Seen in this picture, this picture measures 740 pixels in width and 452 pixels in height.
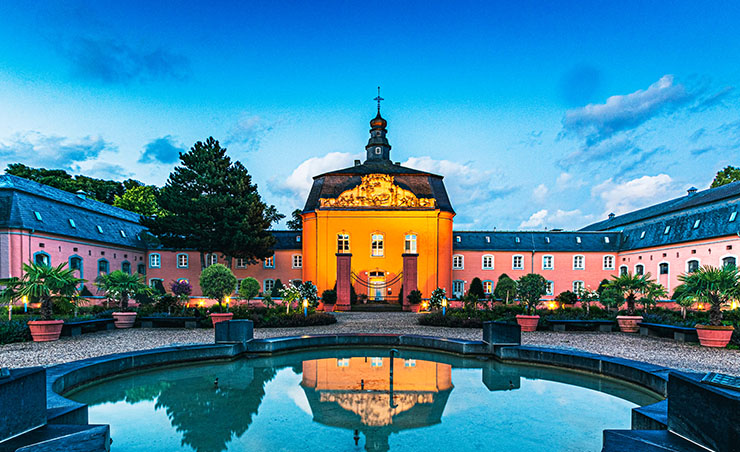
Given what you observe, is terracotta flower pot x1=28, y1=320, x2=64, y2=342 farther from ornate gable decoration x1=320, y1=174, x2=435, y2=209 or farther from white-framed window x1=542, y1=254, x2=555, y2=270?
white-framed window x1=542, y1=254, x2=555, y2=270

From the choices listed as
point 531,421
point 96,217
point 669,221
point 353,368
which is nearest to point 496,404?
point 531,421

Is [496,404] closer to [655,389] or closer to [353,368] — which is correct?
[655,389]

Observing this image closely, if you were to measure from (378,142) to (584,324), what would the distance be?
84.6ft

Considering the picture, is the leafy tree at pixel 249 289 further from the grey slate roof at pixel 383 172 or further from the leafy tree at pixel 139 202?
the leafy tree at pixel 139 202

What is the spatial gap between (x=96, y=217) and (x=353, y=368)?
2858 centimetres

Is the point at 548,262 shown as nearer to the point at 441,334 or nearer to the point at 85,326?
the point at 441,334

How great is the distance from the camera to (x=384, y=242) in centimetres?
3045

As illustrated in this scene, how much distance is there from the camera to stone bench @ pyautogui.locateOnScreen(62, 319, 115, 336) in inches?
545

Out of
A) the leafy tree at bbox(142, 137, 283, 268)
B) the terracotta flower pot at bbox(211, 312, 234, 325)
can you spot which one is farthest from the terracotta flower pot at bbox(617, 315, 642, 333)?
the leafy tree at bbox(142, 137, 283, 268)

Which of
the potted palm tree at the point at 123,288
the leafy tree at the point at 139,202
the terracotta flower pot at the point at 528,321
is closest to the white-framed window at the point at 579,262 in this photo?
the terracotta flower pot at the point at 528,321

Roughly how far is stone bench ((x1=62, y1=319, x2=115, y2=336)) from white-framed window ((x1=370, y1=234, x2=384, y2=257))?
58.5 feet

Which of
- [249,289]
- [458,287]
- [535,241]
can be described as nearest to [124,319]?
[249,289]

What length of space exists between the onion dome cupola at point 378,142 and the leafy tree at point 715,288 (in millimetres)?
27670

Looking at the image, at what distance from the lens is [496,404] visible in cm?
669
